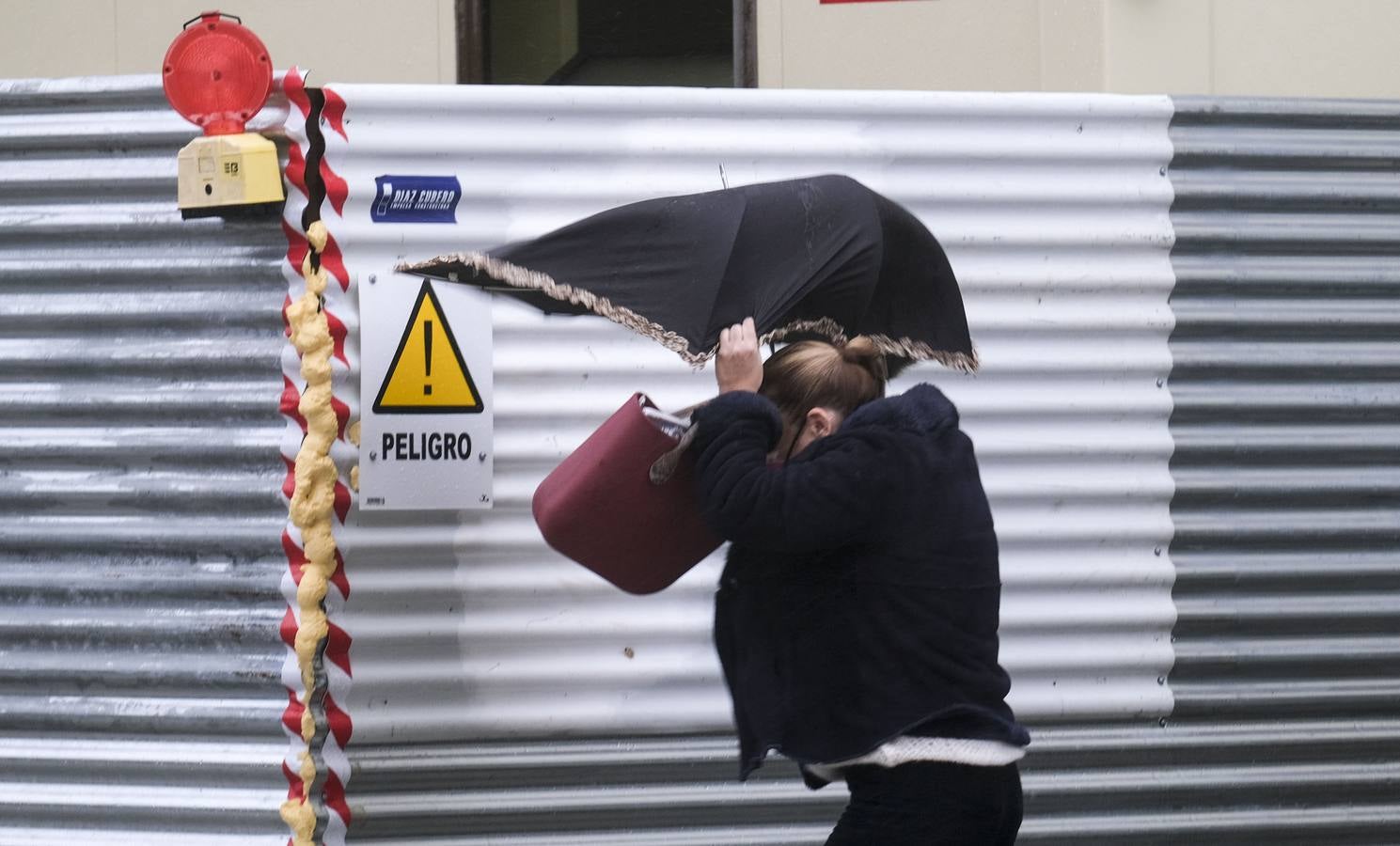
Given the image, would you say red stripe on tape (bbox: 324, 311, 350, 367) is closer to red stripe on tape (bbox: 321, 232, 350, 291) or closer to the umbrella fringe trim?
red stripe on tape (bbox: 321, 232, 350, 291)

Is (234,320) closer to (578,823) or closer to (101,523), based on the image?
(101,523)

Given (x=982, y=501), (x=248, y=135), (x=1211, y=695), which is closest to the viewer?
(x=982, y=501)

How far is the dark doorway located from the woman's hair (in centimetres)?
250

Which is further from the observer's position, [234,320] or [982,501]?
[234,320]

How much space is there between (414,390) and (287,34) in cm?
202

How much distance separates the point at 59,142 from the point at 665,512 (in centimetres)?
184

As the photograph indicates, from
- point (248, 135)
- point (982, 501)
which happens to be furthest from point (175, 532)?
point (982, 501)

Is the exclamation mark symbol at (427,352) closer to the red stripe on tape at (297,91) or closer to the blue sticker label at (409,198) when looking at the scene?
the blue sticker label at (409,198)

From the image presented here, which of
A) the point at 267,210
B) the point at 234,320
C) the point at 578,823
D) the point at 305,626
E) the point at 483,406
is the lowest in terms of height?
the point at 578,823

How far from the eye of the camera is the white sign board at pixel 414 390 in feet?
10.8

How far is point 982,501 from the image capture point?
259cm

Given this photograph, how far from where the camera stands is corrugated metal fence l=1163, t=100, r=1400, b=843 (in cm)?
361

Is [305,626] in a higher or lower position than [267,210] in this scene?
lower

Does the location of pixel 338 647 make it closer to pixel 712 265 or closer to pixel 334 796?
pixel 334 796
